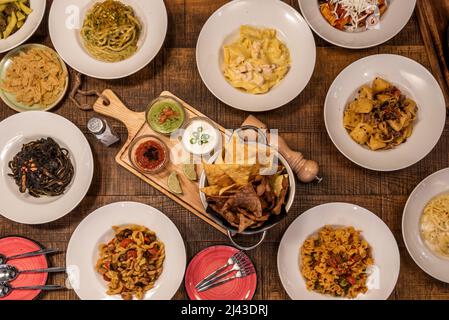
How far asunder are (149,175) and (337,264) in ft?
4.46

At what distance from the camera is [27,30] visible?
3400mm

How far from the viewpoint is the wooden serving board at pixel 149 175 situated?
338cm

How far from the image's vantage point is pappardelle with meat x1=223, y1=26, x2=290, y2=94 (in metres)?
3.33

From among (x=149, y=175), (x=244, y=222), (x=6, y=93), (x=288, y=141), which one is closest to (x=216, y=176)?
(x=244, y=222)

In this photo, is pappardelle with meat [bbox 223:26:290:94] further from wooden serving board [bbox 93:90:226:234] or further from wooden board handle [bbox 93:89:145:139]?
wooden board handle [bbox 93:89:145:139]

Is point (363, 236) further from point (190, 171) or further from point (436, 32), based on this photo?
point (436, 32)

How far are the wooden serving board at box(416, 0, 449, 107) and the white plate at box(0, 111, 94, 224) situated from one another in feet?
7.94

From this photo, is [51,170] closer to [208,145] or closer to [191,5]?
[208,145]
